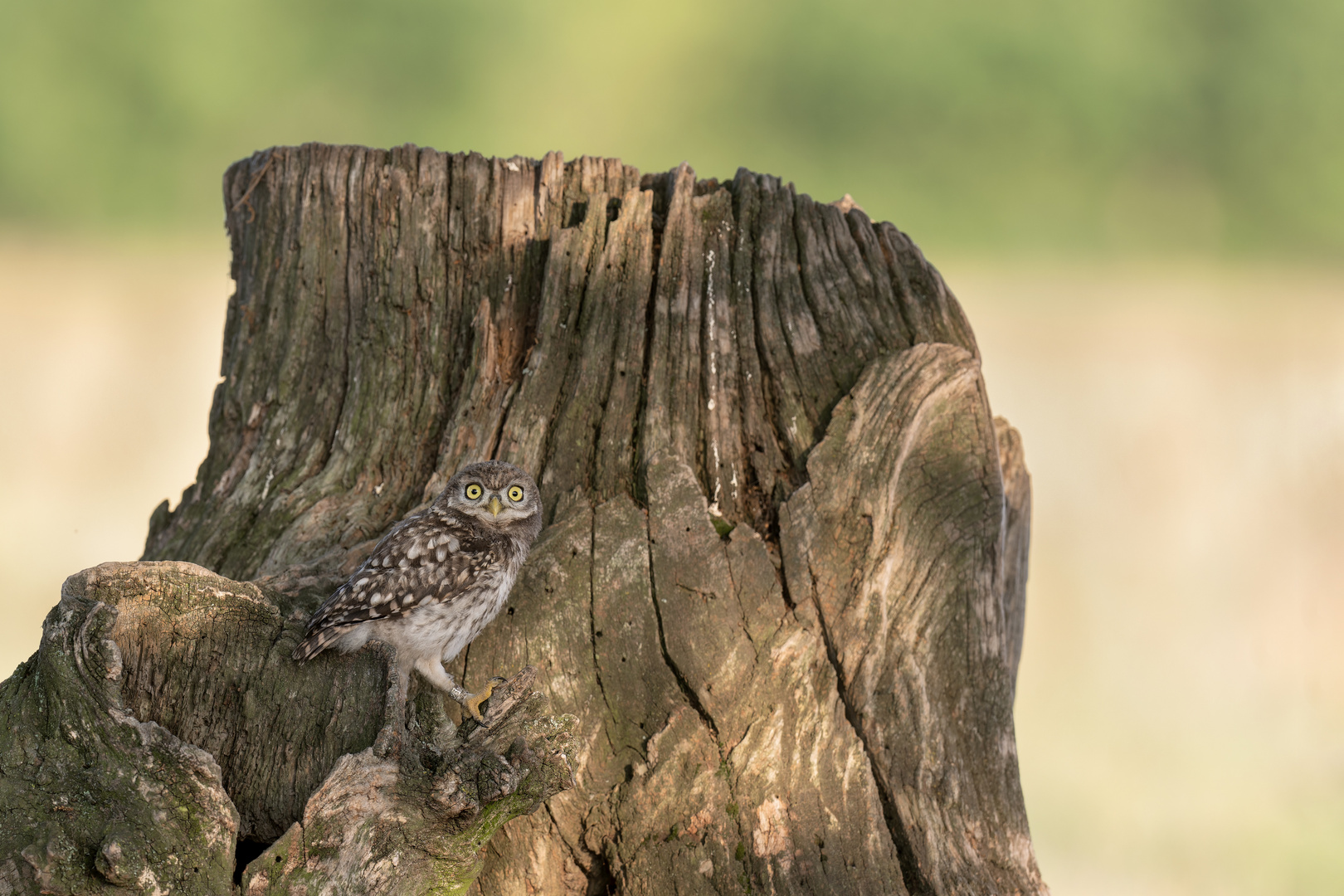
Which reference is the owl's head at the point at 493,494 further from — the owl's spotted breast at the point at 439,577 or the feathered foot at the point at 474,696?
the feathered foot at the point at 474,696

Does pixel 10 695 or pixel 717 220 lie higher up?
pixel 717 220

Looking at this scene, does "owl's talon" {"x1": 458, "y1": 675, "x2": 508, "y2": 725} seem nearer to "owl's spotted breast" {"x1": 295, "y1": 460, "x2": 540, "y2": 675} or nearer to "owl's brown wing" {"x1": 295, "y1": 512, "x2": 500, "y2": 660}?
"owl's spotted breast" {"x1": 295, "y1": 460, "x2": 540, "y2": 675}

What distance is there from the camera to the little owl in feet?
8.98

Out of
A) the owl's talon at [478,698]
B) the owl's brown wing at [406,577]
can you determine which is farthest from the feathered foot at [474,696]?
the owl's brown wing at [406,577]

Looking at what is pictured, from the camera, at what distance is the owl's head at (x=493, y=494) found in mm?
2975

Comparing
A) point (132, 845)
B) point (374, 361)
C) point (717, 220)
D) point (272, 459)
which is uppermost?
point (717, 220)

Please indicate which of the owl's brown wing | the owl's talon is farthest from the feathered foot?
the owl's brown wing

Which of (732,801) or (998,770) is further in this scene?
(998,770)

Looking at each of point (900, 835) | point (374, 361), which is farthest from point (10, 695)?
point (900, 835)

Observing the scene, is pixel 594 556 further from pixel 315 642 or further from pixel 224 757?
pixel 224 757

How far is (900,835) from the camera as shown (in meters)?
2.84

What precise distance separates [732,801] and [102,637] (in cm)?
165

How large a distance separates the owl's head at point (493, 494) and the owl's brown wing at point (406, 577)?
7 centimetres

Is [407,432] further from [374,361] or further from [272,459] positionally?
[272,459]
